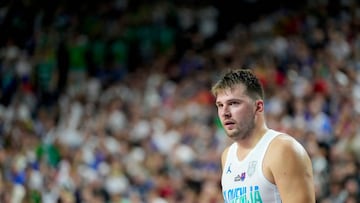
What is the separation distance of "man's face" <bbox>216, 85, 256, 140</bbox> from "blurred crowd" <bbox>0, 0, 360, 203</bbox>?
16.4ft

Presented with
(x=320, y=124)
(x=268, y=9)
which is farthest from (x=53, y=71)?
(x=320, y=124)

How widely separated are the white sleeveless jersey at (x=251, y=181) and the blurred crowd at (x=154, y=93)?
4.83 m

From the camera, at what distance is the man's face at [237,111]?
15.5ft

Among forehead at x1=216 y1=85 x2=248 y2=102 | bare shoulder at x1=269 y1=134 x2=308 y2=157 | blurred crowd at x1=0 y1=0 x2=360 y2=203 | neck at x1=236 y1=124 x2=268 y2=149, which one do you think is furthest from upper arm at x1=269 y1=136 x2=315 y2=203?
blurred crowd at x1=0 y1=0 x2=360 y2=203

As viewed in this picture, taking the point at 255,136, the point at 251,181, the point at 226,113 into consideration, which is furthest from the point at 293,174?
the point at 226,113

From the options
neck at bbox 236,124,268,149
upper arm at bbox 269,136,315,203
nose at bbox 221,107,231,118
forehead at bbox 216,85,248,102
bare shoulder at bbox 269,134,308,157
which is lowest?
upper arm at bbox 269,136,315,203

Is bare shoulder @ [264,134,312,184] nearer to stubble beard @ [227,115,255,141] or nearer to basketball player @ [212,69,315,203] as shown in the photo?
basketball player @ [212,69,315,203]

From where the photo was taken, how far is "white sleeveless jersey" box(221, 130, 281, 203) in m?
4.62

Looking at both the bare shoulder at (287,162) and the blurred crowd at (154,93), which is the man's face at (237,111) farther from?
the blurred crowd at (154,93)

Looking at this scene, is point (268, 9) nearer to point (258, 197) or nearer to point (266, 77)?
point (266, 77)

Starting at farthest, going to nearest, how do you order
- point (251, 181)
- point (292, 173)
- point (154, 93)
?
point (154, 93) < point (251, 181) < point (292, 173)

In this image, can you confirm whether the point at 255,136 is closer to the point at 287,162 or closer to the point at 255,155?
the point at 255,155

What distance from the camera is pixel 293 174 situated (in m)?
4.48

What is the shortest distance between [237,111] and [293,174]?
53 cm
